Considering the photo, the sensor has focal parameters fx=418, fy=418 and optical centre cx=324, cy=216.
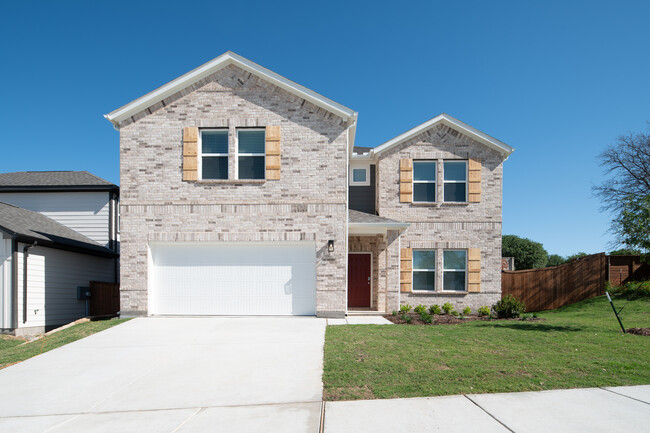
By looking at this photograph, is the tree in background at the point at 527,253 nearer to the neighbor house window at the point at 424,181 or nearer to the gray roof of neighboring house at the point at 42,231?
the neighbor house window at the point at 424,181

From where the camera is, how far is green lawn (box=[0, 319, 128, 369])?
8.42m

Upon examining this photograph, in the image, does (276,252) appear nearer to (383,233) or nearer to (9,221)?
(383,233)

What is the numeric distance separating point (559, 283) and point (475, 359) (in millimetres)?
12137

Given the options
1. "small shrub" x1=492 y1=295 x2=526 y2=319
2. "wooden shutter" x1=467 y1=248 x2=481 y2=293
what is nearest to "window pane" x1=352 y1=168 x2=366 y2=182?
"wooden shutter" x1=467 y1=248 x2=481 y2=293

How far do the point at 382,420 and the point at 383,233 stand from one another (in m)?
9.93

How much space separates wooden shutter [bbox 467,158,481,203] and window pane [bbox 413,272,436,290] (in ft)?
9.94

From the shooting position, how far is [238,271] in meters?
12.1

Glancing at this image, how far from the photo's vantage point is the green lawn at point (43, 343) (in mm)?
8417

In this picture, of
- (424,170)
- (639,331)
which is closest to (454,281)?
(424,170)

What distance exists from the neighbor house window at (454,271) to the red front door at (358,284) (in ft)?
8.93

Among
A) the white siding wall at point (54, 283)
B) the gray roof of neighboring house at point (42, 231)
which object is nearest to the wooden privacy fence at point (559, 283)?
the gray roof of neighboring house at point (42, 231)

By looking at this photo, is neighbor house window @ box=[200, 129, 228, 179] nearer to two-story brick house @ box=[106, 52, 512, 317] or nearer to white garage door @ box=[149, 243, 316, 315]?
two-story brick house @ box=[106, 52, 512, 317]

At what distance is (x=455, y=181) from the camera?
14984 mm

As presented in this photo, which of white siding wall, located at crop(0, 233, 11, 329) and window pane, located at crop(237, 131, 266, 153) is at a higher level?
window pane, located at crop(237, 131, 266, 153)
